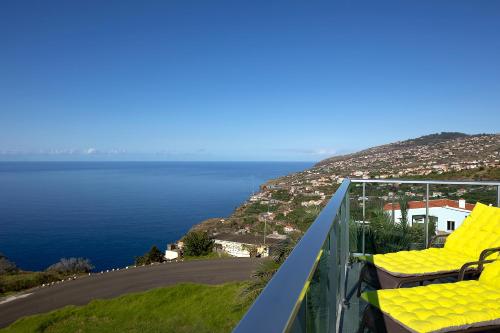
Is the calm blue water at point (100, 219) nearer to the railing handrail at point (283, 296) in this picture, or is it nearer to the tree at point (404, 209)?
the tree at point (404, 209)

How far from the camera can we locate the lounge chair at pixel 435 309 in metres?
2.10

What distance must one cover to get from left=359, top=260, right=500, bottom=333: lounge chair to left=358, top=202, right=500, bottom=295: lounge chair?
36 centimetres

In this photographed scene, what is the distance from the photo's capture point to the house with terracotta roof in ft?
14.2

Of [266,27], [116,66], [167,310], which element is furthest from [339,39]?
[116,66]

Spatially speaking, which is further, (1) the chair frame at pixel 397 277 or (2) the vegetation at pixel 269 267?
(2) the vegetation at pixel 269 267

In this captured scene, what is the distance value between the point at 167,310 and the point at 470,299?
39.4ft

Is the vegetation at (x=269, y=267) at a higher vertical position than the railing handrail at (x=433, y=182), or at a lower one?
lower

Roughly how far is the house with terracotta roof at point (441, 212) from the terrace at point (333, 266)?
0.06 m

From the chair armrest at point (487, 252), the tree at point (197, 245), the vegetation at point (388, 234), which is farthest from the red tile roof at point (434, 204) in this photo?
the tree at point (197, 245)

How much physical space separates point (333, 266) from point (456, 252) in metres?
2.44

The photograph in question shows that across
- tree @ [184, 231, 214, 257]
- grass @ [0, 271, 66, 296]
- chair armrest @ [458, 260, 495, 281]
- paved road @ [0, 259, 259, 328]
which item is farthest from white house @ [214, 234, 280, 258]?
chair armrest @ [458, 260, 495, 281]

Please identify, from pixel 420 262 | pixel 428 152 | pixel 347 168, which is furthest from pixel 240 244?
pixel 420 262

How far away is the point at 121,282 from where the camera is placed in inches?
647

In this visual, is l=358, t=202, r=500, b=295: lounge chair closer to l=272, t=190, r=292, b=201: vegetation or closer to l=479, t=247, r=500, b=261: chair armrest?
l=479, t=247, r=500, b=261: chair armrest
